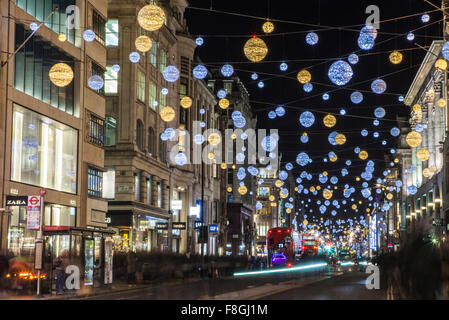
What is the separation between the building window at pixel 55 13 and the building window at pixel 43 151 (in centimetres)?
490

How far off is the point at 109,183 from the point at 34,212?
80.6 feet

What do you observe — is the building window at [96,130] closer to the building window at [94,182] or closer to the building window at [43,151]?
the building window at [94,182]

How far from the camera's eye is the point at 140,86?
5531cm

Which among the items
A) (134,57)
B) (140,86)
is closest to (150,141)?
(140,86)

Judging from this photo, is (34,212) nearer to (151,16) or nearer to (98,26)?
(151,16)

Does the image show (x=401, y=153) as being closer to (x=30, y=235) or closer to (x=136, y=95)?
(x=136, y=95)

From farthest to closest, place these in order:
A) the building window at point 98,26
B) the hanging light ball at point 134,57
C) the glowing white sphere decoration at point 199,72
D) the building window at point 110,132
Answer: the building window at point 110,132 < the building window at point 98,26 < the hanging light ball at point 134,57 < the glowing white sphere decoration at point 199,72

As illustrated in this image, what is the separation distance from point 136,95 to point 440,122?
30.7 m

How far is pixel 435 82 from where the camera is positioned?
68.6 metres

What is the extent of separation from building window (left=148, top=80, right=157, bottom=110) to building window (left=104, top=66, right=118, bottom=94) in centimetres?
463

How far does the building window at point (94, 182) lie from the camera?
44500 millimetres

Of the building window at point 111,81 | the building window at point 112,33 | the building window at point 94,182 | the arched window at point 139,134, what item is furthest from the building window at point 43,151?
the building window at point 112,33

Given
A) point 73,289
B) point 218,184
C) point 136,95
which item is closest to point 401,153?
point 218,184

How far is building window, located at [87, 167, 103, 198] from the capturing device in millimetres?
44500
